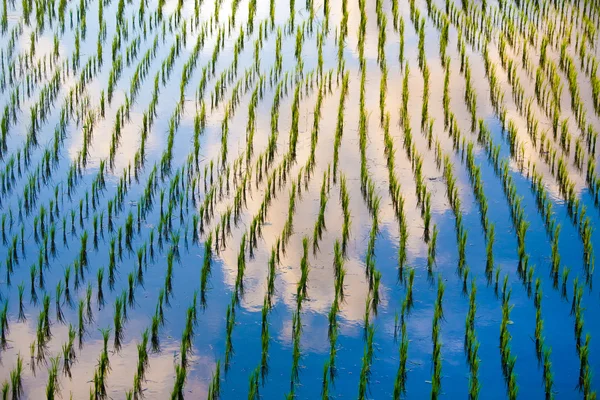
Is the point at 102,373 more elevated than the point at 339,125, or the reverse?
the point at 339,125

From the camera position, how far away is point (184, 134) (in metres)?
4.68

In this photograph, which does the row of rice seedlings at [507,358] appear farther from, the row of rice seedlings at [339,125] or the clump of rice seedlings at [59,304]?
the clump of rice seedlings at [59,304]

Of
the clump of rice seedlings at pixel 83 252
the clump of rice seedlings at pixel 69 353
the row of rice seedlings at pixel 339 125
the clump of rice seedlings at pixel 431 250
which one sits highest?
the row of rice seedlings at pixel 339 125

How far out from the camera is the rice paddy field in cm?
308

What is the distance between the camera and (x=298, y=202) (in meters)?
4.13

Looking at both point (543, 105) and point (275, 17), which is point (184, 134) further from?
point (543, 105)

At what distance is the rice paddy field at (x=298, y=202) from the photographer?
10.1 feet

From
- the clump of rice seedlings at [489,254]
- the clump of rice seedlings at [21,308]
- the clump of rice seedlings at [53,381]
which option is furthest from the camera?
the clump of rice seedlings at [489,254]

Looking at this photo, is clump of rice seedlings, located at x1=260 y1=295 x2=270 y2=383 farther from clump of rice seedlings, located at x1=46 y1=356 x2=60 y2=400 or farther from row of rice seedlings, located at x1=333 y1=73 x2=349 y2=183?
row of rice seedlings, located at x1=333 y1=73 x2=349 y2=183

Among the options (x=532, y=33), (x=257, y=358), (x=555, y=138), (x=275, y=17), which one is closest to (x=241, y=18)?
(x=275, y=17)

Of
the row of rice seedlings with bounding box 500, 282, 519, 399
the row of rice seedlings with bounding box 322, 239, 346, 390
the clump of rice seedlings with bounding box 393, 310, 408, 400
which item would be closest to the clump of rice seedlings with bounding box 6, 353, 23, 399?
the row of rice seedlings with bounding box 322, 239, 346, 390

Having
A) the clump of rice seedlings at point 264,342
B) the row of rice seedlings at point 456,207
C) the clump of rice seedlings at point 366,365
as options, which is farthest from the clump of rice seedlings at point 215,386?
the row of rice seedlings at point 456,207

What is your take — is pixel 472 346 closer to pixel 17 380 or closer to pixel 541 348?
pixel 541 348

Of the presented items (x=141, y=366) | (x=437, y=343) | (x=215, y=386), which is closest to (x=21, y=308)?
(x=141, y=366)
